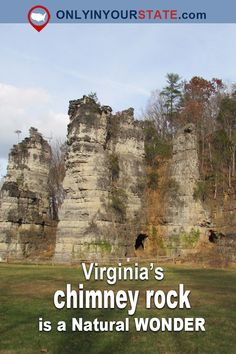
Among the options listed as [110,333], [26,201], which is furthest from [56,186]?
[110,333]

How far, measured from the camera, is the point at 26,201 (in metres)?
44.5

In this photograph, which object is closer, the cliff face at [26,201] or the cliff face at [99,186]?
the cliff face at [99,186]

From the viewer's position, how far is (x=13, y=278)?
24.4 m

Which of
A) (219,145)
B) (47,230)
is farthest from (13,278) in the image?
(219,145)

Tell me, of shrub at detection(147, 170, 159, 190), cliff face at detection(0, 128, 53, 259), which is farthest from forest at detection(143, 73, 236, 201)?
cliff face at detection(0, 128, 53, 259)

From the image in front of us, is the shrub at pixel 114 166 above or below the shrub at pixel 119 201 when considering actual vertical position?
above

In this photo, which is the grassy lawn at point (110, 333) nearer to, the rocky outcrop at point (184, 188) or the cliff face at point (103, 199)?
the cliff face at point (103, 199)

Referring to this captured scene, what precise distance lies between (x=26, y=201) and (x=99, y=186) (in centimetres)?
945

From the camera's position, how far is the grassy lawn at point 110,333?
425 inches

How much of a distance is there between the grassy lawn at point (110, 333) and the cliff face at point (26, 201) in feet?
68.6

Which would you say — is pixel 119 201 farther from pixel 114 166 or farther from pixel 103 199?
pixel 114 166

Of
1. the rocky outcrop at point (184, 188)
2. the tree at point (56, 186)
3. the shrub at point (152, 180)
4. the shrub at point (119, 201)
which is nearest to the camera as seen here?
the shrub at point (119, 201)

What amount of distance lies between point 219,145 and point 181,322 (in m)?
36.6

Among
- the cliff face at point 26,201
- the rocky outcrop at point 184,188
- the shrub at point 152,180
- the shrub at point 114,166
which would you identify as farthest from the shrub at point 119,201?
the cliff face at point 26,201
